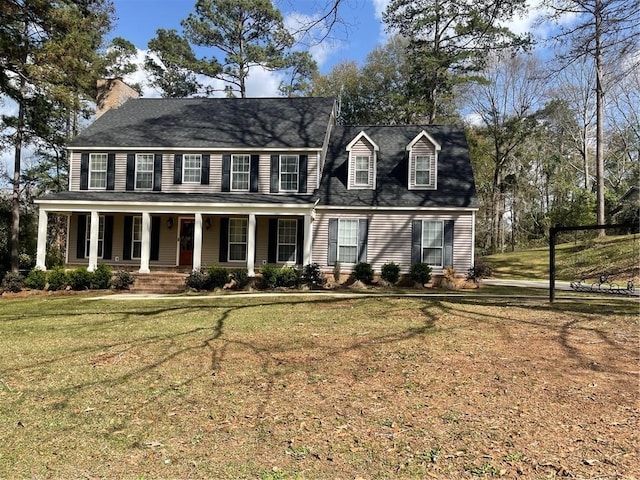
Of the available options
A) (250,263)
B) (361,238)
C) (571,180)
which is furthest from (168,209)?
(571,180)

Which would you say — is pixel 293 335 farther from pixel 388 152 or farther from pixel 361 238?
pixel 388 152

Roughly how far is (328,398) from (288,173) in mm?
15582

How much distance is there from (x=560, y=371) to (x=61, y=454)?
5.88 m

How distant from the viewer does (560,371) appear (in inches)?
243

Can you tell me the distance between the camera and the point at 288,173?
2033 centimetres

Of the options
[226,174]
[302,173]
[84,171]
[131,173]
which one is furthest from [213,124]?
[84,171]

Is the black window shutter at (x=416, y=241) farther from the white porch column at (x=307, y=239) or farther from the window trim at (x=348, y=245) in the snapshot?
the white porch column at (x=307, y=239)

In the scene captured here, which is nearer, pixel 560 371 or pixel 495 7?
pixel 560 371

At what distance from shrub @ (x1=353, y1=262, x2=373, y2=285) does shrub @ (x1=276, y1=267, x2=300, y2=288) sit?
2477 millimetres

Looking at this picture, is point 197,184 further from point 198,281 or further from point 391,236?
point 391,236

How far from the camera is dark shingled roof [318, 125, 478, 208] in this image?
19188 mm

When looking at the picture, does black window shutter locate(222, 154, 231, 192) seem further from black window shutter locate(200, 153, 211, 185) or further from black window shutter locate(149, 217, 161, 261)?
black window shutter locate(149, 217, 161, 261)

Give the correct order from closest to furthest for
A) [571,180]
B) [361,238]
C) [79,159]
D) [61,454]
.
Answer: [61,454] → [361,238] → [79,159] → [571,180]

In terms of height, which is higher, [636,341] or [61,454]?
[636,341]
